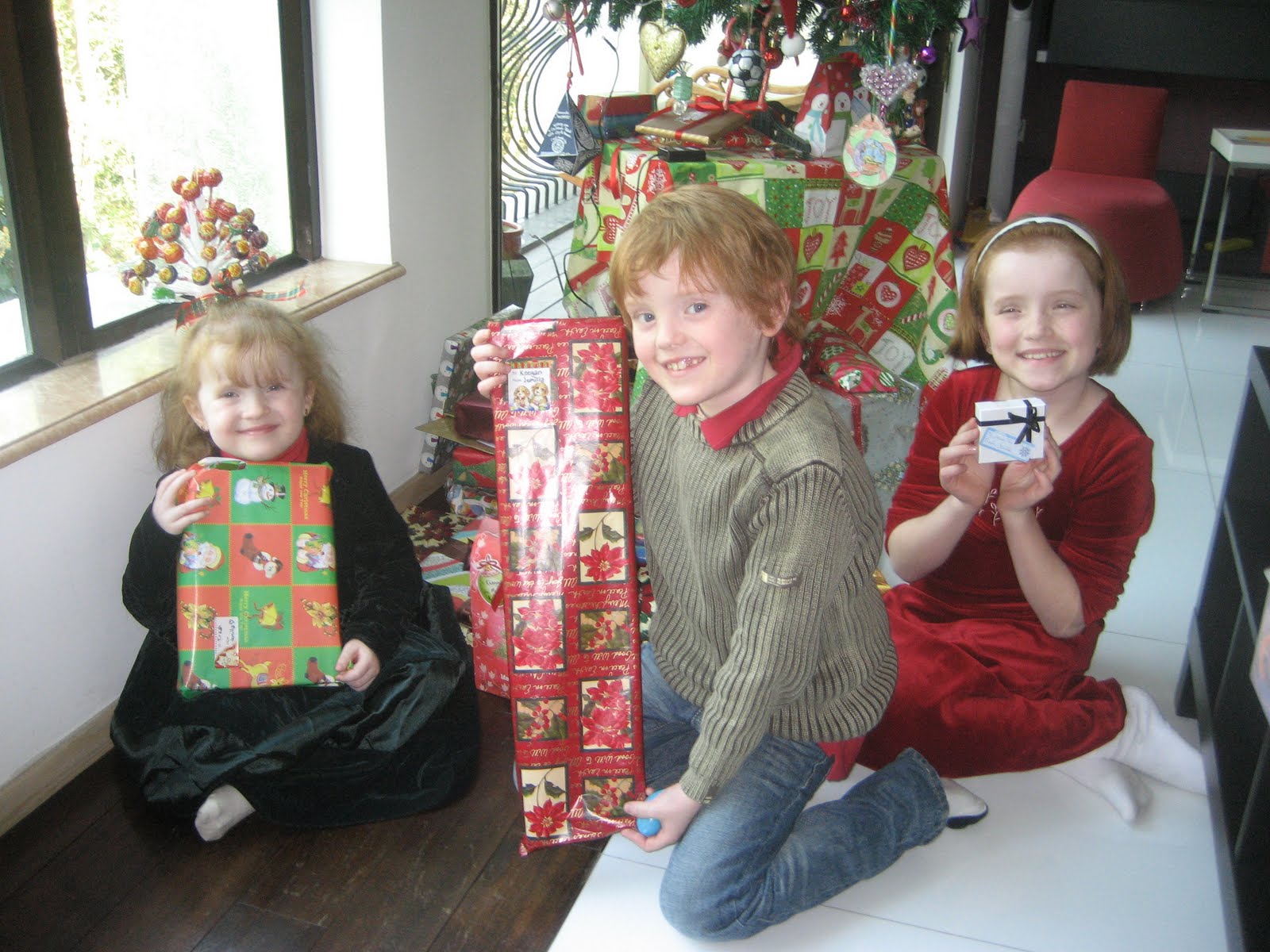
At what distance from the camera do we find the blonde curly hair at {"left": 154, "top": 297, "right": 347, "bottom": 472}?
158cm

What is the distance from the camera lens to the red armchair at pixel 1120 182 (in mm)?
3904

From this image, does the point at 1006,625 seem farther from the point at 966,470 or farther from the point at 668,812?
the point at 668,812

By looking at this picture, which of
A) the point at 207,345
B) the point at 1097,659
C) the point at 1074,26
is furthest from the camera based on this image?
the point at 1074,26

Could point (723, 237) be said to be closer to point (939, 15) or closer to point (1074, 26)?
point (939, 15)

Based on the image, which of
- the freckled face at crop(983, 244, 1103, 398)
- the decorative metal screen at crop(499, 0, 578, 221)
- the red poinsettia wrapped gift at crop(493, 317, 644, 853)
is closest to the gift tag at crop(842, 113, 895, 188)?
the freckled face at crop(983, 244, 1103, 398)

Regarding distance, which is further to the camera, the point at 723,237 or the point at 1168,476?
the point at 1168,476

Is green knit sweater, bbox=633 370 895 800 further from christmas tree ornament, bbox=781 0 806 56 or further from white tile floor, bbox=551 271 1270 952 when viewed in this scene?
christmas tree ornament, bbox=781 0 806 56

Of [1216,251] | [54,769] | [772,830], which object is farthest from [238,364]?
[1216,251]

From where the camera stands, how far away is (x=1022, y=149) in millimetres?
5371

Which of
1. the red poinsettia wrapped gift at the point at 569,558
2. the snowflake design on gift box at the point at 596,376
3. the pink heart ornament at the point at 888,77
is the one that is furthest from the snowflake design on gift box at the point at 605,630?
the pink heart ornament at the point at 888,77

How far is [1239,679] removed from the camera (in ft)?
5.43

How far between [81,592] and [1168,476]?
7.93 ft

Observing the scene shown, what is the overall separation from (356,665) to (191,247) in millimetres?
679

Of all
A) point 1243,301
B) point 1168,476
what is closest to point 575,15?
point 1168,476
